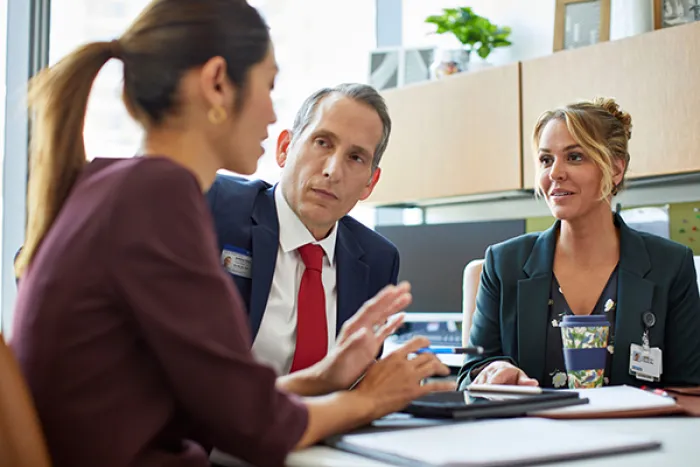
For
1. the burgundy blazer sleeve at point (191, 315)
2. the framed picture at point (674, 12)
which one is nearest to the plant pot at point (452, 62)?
the framed picture at point (674, 12)

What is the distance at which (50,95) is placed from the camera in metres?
1.02

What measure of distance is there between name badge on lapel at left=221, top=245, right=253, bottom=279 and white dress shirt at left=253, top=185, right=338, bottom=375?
69mm

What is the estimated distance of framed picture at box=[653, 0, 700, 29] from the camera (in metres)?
3.05

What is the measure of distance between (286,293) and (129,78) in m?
0.80

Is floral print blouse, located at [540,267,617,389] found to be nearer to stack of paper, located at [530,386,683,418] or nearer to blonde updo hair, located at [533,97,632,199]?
blonde updo hair, located at [533,97,632,199]

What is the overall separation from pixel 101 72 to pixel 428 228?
292 cm

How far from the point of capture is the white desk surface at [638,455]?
86 centimetres

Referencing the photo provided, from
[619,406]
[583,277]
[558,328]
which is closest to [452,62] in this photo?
[583,277]

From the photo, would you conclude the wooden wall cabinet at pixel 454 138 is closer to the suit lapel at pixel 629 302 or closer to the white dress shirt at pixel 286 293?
the suit lapel at pixel 629 302

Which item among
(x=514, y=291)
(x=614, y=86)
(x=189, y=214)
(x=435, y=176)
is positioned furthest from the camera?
(x=435, y=176)

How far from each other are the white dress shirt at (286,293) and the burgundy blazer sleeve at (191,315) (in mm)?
793

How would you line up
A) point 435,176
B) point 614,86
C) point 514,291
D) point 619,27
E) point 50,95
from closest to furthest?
point 50,95 → point 514,291 → point 614,86 → point 619,27 → point 435,176

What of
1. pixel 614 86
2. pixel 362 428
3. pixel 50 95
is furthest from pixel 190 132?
pixel 614 86

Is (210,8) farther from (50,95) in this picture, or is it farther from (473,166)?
(473,166)
